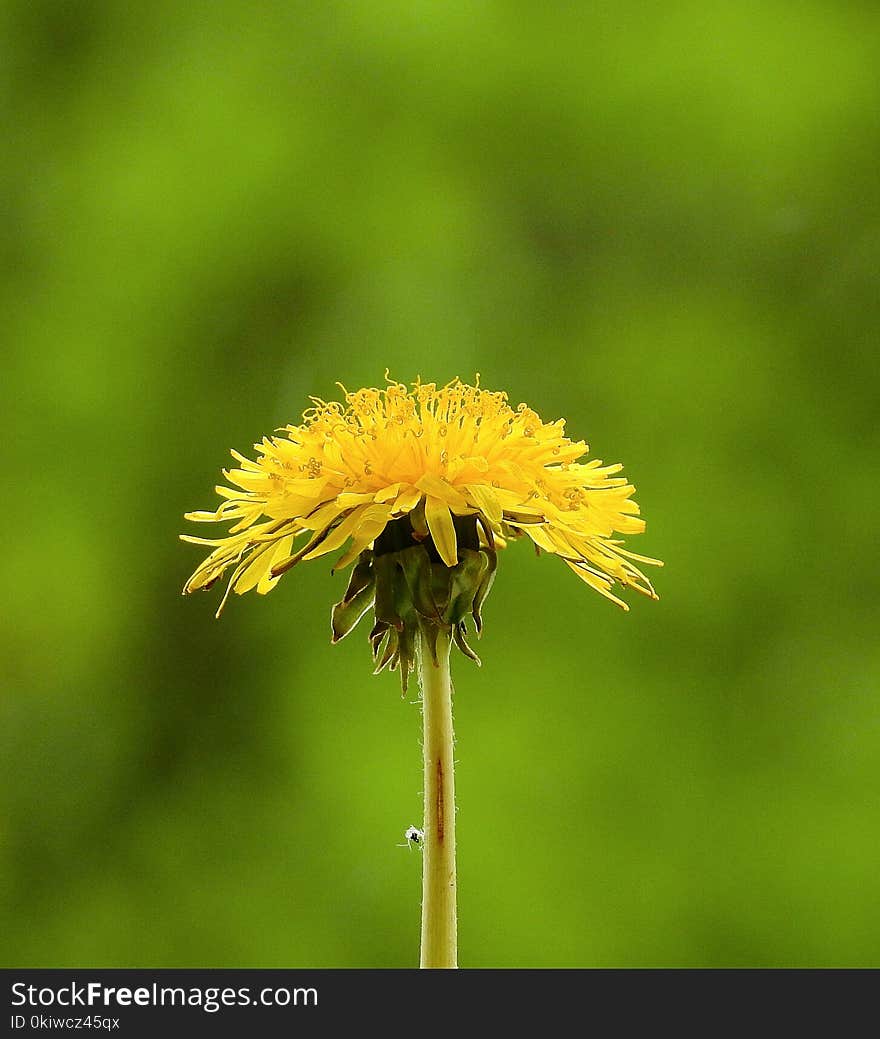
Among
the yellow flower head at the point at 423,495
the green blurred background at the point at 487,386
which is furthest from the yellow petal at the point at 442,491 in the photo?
the green blurred background at the point at 487,386

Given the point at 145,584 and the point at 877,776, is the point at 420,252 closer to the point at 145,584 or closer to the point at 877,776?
the point at 145,584

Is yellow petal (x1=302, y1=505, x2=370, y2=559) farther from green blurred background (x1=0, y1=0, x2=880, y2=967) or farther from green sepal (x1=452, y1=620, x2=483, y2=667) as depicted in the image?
green blurred background (x1=0, y1=0, x2=880, y2=967)

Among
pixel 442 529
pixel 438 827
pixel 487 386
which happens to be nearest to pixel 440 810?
pixel 438 827

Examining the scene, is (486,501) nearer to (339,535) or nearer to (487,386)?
(339,535)

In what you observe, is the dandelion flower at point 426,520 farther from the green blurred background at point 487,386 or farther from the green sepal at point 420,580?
the green blurred background at point 487,386

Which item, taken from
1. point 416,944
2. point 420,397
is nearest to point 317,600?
point 416,944
